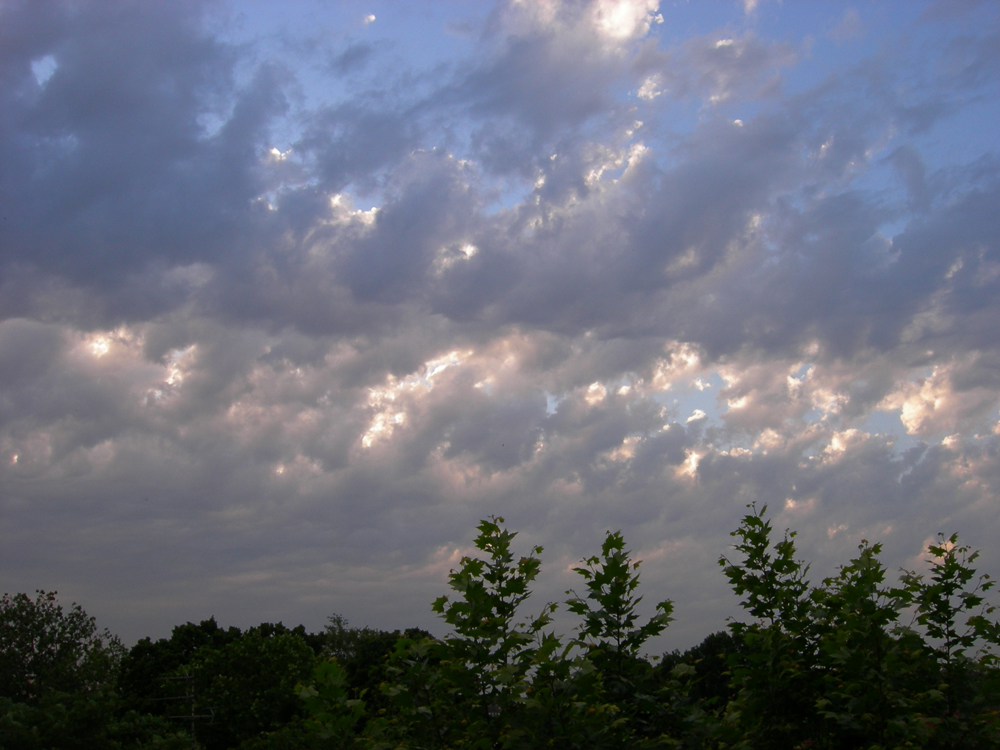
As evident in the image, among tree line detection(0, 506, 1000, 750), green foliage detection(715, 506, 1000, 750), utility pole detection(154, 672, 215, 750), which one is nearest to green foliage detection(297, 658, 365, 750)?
tree line detection(0, 506, 1000, 750)

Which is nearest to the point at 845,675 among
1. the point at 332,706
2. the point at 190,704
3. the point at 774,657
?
the point at 774,657

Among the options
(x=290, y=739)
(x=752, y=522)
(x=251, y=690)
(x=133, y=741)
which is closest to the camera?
(x=752, y=522)

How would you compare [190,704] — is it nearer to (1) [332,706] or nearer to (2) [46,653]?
(2) [46,653]

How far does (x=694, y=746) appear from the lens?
9.66m

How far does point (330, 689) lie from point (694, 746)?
4637 millimetres

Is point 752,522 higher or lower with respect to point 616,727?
higher

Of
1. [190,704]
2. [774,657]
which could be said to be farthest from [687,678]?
[190,704]

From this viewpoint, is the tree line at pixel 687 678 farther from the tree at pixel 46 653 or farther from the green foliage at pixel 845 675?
the tree at pixel 46 653

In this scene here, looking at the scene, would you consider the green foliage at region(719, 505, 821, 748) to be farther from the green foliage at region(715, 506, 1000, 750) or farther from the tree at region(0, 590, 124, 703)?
the tree at region(0, 590, 124, 703)

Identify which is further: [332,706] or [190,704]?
[190,704]

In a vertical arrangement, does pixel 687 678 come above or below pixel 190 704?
above

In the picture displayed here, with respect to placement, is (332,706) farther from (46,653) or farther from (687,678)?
(46,653)

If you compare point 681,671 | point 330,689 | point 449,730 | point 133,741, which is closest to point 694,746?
point 681,671

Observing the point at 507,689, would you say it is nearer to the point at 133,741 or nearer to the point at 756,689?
the point at 756,689
